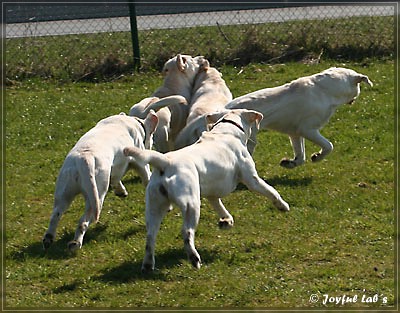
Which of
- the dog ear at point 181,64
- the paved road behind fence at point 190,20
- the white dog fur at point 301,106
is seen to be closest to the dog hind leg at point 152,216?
the white dog fur at point 301,106

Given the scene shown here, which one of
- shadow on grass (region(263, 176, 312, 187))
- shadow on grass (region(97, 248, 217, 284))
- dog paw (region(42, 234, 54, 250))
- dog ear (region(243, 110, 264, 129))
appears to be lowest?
shadow on grass (region(263, 176, 312, 187))

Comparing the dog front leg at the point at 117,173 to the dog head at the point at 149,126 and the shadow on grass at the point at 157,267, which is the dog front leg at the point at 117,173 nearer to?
the dog head at the point at 149,126

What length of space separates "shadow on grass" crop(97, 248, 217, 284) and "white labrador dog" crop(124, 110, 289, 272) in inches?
3.4

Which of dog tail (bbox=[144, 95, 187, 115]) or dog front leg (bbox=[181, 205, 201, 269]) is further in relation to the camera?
dog tail (bbox=[144, 95, 187, 115])

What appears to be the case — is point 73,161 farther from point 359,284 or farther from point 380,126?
point 380,126

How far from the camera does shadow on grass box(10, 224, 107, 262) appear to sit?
7605 mm

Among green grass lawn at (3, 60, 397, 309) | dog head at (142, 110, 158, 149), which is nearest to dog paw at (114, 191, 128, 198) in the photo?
green grass lawn at (3, 60, 397, 309)

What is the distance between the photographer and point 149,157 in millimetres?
6832

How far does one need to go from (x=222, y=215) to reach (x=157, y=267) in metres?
0.94

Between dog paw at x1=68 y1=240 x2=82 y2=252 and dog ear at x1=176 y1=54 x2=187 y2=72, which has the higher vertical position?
dog ear at x1=176 y1=54 x2=187 y2=72

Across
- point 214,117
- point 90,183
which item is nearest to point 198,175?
point 90,183

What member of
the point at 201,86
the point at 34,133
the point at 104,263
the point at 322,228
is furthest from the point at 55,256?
the point at 34,133

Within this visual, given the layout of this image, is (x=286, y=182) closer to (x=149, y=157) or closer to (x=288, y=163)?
(x=288, y=163)

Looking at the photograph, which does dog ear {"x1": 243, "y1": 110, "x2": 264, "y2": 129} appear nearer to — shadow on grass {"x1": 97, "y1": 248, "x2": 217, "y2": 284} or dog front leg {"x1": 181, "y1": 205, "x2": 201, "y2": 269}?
shadow on grass {"x1": 97, "y1": 248, "x2": 217, "y2": 284}
